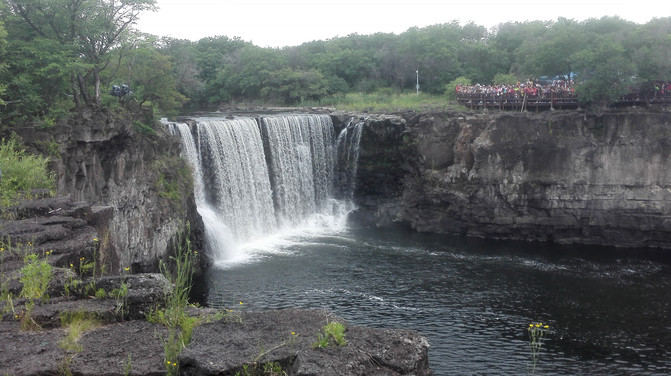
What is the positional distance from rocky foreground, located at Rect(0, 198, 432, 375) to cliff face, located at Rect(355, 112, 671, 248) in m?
28.4

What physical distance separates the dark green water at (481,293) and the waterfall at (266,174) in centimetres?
192

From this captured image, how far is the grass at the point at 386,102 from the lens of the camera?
132ft

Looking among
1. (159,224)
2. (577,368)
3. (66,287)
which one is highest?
(66,287)

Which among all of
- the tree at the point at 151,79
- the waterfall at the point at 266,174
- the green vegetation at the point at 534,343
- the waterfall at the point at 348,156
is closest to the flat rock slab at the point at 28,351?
the green vegetation at the point at 534,343

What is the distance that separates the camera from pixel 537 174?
33156 millimetres

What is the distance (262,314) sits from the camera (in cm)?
740

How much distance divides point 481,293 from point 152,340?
768 inches

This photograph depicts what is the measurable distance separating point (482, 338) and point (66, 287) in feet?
50.7

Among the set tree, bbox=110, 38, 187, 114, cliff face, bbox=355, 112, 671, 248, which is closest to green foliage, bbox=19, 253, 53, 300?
tree, bbox=110, 38, 187, 114

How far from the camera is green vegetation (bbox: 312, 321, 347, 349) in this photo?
6199 millimetres

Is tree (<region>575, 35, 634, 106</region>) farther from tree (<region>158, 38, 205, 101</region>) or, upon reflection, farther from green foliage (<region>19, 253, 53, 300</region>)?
green foliage (<region>19, 253, 53, 300</region>)

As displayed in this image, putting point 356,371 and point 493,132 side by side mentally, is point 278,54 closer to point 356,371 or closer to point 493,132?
point 493,132

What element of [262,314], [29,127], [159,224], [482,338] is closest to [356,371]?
[262,314]

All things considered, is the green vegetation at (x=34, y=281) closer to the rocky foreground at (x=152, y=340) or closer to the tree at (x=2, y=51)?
the rocky foreground at (x=152, y=340)
